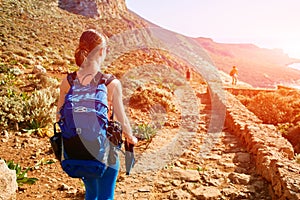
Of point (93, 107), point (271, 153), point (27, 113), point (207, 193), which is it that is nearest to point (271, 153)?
point (271, 153)

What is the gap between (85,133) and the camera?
6.40ft

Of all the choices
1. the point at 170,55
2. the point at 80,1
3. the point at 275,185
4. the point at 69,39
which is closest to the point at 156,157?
the point at 275,185

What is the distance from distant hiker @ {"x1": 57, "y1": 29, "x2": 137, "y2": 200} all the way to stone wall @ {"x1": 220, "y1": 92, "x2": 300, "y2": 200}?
2.02 metres

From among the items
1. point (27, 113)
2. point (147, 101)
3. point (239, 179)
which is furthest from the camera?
point (147, 101)

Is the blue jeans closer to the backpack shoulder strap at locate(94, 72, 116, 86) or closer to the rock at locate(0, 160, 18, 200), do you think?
the backpack shoulder strap at locate(94, 72, 116, 86)

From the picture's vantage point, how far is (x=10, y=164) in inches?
171

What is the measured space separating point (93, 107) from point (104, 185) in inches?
23.7

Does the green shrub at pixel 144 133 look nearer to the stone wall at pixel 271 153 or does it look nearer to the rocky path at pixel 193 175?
the rocky path at pixel 193 175

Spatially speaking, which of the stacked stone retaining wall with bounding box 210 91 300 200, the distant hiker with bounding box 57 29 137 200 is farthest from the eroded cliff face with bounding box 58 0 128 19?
the distant hiker with bounding box 57 29 137 200

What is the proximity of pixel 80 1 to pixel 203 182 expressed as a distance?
38.3 meters

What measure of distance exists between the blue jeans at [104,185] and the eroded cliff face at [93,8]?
119ft

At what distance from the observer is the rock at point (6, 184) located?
3.50 meters

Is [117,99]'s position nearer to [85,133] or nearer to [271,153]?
[85,133]

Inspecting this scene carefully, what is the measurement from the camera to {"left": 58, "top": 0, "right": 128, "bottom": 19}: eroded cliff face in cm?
3671
